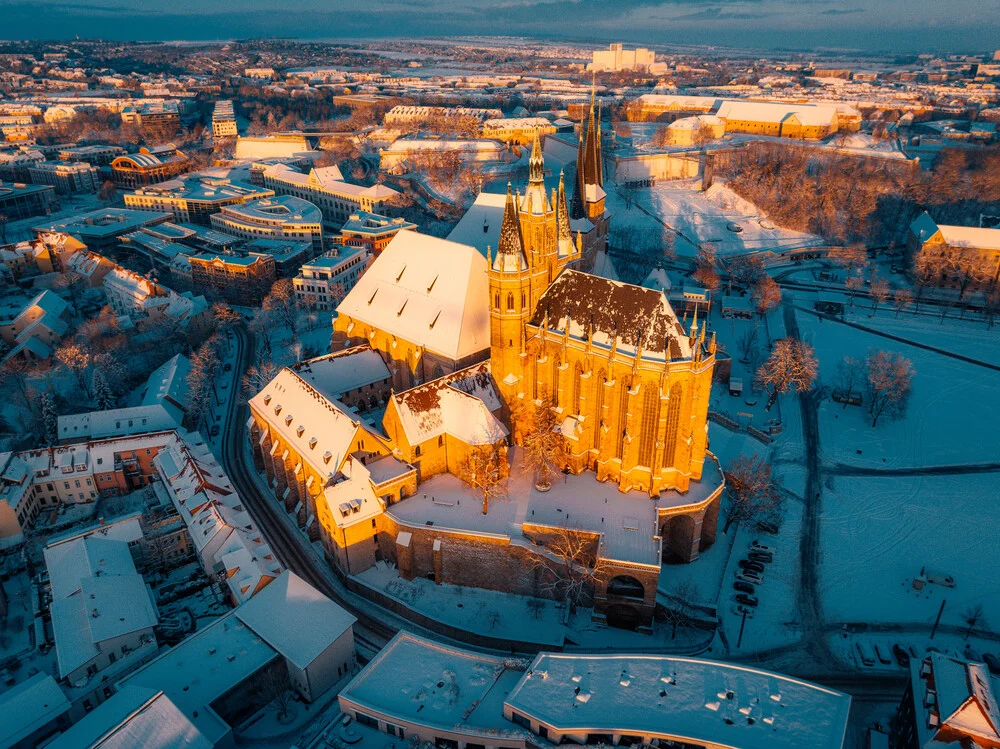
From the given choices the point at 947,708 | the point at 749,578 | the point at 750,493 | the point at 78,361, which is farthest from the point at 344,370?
the point at 947,708

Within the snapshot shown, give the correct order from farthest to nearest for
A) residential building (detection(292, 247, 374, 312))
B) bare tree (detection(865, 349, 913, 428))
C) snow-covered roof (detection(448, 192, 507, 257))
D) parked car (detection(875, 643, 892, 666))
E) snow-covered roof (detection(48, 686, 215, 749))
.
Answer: residential building (detection(292, 247, 374, 312))
snow-covered roof (detection(448, 192, 507, 257))
bare tree (detection(865, 349, 913, 428))
parked car (detection(875, 643, 892, 666))
snow-covered roof (detection(48, 686, 215, 749))

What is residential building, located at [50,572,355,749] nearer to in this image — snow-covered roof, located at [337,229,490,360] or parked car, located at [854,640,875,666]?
snow-covered roof, located at [337,229,490,360]

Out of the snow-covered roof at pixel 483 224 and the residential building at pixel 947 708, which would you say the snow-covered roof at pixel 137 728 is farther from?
the snow-covered roof at pixel 483 224

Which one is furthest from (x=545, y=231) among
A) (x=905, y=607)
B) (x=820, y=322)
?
(x=820, y=322)

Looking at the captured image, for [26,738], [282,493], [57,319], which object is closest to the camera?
[26,738]

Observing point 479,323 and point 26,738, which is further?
point 479,323

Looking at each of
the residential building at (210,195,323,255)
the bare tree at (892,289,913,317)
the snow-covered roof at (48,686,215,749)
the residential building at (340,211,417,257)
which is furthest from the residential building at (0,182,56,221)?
the bare tree at (892,289,913,317)

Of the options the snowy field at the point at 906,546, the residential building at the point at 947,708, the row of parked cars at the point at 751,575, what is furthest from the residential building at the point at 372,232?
the residential building at the point at 947,708

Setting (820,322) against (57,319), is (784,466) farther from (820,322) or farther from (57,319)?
(57,319)
